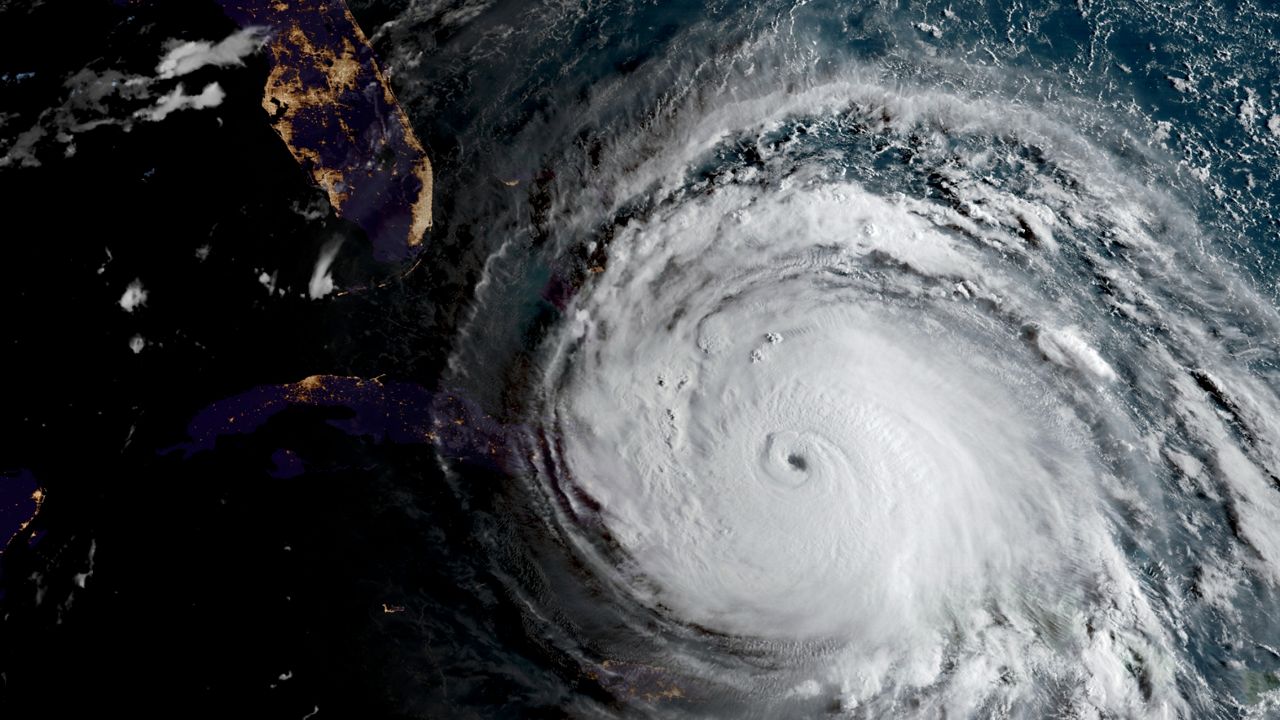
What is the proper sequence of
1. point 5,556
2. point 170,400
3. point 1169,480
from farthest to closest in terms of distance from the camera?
point 1169,480
point 170,400
point 5,556

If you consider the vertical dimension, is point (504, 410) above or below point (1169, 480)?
below

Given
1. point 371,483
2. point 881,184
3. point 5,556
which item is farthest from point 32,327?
point 881,184

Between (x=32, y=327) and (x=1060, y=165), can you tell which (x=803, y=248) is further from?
(x=32, y=327)

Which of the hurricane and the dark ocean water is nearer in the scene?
the dark ocean water

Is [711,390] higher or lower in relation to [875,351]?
lower
